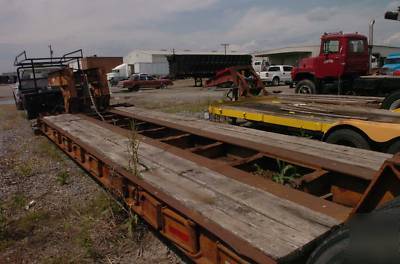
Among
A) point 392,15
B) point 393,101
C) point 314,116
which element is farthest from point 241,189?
point 392,15

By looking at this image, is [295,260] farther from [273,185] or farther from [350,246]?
[273,185]

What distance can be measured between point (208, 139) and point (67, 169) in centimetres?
265

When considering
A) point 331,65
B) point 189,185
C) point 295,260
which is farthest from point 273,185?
point 331,65

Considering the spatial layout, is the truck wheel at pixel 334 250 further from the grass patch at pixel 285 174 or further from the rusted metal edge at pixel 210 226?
the grass patch at pixel 285 174

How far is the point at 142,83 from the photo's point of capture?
102 feet

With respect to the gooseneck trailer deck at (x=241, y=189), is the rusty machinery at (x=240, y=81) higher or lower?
higher

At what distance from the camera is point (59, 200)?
4707mm

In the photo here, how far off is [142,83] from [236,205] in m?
29.4

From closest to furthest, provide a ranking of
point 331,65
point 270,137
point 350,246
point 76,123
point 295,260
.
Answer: point 350,246
point 295,260
point 270,137
point 76,123
point 331,65

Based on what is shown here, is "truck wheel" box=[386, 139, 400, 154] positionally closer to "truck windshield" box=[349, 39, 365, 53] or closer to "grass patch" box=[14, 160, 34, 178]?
"grass patch" box=[14, 160, 34, 178]

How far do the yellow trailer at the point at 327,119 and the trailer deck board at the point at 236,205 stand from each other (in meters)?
2.32

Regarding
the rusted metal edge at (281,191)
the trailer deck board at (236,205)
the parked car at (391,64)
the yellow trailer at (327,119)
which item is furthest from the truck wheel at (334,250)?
the parked car at (391,64)

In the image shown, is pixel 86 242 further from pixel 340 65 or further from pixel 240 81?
pixel 340 65

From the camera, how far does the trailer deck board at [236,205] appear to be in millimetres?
2049
